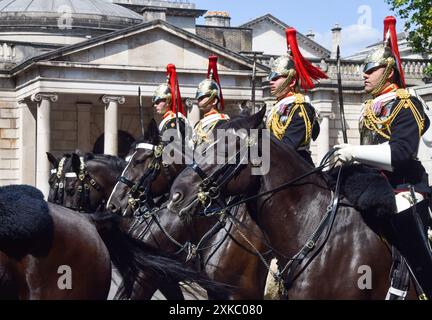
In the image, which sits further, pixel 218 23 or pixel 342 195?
pixel 218 23

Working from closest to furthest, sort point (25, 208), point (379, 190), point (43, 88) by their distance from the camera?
point (25, 208) → point (379, 190) → point (43, 88)

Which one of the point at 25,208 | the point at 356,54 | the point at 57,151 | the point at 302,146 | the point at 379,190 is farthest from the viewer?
the point at 356,54

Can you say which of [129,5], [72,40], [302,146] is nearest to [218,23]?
[129,5]

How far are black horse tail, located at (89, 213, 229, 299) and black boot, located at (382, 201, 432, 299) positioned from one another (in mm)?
1407

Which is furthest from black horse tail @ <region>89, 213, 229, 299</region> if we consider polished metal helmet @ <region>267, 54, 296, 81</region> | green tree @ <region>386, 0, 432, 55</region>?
green tree @ <region>386, 0, 432, 55</region>

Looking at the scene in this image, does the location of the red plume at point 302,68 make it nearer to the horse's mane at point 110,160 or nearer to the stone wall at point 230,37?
the horse's mane at point 110,160

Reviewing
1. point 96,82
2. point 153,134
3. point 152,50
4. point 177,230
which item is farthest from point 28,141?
point 177,230

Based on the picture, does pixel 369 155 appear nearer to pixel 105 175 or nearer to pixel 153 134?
pixel 153 134

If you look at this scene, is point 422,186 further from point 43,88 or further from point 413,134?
point 43,88

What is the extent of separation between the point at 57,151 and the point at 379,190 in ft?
139

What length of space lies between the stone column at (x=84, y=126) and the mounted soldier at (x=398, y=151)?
135 feet

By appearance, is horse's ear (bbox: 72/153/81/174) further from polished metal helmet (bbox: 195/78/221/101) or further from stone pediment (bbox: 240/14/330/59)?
stone pediment (bbox: 240/14/330/59)

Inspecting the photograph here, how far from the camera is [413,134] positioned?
7.30 m

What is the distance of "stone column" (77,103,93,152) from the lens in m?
48.5
